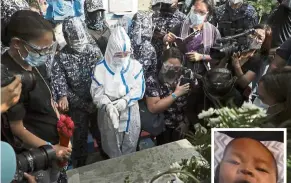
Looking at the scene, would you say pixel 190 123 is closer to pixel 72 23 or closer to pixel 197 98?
pixel 197 98

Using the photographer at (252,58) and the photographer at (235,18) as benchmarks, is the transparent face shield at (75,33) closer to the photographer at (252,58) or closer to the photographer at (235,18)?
the photographer at (252,58)

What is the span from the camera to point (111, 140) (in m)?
2.09

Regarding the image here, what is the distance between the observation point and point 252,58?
224cm

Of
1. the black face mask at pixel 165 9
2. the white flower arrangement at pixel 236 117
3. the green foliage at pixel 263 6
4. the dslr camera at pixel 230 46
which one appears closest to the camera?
the white flower arrangement at pixel 236 117

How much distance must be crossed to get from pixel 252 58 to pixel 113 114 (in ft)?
2.73

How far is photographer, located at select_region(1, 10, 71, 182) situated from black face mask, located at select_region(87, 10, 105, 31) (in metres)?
1.06

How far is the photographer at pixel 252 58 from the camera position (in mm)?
2143

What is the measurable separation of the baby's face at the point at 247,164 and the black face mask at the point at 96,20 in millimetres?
1912

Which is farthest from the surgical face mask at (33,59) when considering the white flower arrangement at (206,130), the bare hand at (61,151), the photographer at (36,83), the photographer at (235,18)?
the photographer at (235,18)

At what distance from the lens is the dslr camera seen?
2250 millimetres

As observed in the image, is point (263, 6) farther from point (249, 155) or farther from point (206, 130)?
point (249, 155)

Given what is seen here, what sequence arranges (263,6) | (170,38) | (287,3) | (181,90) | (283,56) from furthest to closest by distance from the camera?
(263,6)
(170,38)
(287,3)
(181,90)
(283,56)

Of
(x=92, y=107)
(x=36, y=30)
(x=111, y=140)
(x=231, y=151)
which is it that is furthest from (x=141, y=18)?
(x=231, y=151)

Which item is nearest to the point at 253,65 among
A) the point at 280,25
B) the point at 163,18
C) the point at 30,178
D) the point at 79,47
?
the point at 280,25
